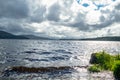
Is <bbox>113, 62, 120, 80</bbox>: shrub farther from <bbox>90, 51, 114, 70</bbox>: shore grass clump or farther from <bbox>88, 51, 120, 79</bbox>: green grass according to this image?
<bbox>90, 51, 114, 70</bbox>: shore grass clump

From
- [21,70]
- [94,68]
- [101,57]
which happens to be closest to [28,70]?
[21,70]

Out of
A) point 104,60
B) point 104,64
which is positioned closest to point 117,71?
point 104,64

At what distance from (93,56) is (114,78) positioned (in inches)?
1003

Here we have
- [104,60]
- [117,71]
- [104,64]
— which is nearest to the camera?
[117,71]

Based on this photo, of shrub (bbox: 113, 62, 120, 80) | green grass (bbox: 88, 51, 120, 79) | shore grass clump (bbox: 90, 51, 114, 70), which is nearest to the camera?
shrub (bbox: 113, 62, 120, 80)

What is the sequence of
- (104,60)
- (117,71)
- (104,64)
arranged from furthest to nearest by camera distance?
(104,60) < (104,64) < (117,71)

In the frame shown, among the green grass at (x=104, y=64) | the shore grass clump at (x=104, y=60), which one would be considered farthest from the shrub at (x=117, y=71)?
the shore grass clump at (x=104, y=60)

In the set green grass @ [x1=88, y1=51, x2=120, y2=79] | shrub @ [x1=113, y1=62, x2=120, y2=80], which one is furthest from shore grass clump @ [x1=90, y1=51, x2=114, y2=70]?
shrub @ [x1=113, y1=62, x2=120, y2=80]

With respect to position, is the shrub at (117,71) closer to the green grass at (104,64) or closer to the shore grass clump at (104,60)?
the green grass at (104,64)

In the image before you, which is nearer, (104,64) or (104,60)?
(104,64)

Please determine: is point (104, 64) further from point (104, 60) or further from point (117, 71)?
point (117, 71)

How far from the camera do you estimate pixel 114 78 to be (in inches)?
1524

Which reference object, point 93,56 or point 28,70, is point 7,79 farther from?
point 93,56

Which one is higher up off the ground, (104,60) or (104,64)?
(104,60)
